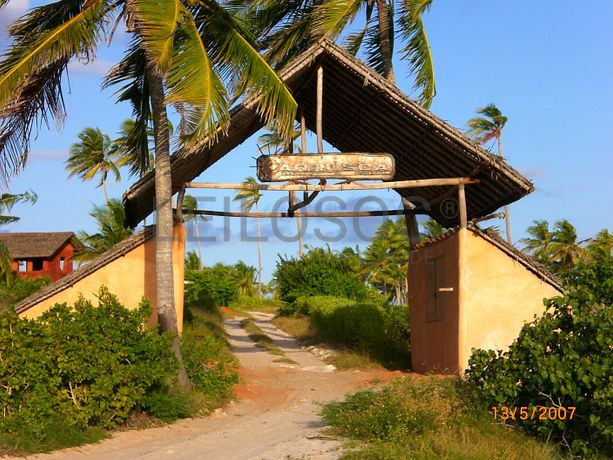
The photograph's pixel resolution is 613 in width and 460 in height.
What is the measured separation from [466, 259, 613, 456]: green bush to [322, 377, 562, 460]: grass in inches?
12.7

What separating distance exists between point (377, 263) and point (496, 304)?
137ft

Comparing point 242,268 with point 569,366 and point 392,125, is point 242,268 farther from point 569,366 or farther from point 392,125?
point 569,366

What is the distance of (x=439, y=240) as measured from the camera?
14227 mm

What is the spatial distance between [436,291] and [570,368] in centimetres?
673

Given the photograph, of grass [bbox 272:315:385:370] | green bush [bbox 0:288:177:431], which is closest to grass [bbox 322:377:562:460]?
green bush [bbox 0:288:177:431]

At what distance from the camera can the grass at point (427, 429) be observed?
7.31 metres

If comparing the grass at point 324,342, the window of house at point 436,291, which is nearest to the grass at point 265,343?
the grass at point 324,342

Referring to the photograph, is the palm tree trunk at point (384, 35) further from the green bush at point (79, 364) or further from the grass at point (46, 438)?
the grass at point (46, 438)

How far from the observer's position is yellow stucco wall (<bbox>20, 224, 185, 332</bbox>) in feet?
39.8

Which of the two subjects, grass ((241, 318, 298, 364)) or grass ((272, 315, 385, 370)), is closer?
grass ((272, 315, 385, 370))

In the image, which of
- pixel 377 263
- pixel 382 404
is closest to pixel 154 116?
pixel 382 404
